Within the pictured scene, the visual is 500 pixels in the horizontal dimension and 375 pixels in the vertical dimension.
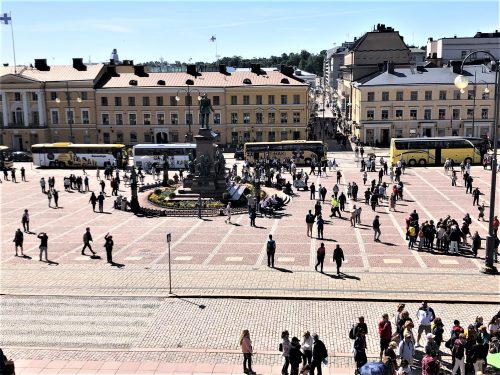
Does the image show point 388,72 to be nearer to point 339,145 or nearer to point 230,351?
point 339,145

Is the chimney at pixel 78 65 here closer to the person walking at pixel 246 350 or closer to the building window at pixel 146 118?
the building window at pixel 146 118

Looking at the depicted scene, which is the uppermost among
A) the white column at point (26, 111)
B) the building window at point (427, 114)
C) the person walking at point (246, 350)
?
the white column at point (26, 111)

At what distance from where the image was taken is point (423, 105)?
79.5 metres

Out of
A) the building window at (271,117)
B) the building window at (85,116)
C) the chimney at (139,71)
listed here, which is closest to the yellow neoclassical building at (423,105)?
the building window at (271,117)

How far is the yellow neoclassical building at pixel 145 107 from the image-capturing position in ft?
261

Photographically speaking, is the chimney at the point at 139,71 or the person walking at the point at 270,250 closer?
the person walking at the point at 270,250

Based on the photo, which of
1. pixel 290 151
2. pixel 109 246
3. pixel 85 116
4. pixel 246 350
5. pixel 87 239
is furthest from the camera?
pixel 85 116

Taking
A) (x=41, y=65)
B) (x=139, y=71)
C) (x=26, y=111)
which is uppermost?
(x=41, y=65)

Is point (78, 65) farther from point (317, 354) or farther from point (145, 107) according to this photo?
point (317, 354)

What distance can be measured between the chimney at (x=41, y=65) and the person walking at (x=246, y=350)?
7746cm

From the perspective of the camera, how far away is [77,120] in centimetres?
8144

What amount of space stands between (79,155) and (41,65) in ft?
86.4

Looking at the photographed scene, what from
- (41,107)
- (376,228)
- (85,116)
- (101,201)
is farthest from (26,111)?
(376,228)

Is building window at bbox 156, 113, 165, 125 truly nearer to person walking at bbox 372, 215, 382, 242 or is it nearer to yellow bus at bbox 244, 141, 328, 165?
yellow bus at bbox 244, 141, 328, 165
